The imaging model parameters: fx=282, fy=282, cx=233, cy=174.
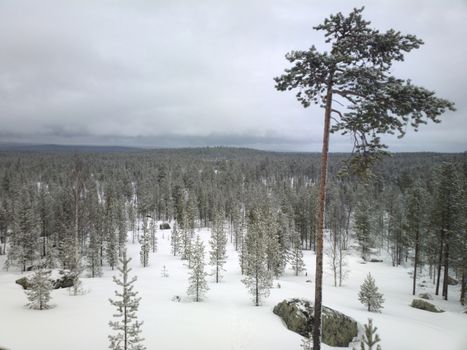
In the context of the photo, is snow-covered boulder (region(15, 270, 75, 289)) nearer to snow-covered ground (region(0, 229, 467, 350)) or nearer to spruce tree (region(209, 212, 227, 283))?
snow-covered ground (region(0, 229, 467, 350))

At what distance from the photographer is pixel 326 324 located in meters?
16.5

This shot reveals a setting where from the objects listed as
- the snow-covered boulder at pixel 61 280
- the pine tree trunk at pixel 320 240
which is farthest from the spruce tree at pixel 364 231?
the pine tree trunk at pixel 320 240

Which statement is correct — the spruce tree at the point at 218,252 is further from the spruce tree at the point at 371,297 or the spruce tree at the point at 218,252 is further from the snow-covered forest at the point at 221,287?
the spruce tree at the point at 371,297

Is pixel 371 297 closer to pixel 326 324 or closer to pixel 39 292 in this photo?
pixel 326 324

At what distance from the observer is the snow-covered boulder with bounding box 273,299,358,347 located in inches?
632

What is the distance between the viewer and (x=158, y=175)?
453 ft

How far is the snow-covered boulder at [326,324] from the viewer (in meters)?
16.1

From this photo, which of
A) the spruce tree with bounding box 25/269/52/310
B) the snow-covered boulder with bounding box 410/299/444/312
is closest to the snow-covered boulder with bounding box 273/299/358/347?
the spruce tree with bounding box 25/269/52/310

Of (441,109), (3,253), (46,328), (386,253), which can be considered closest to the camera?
(441,109)

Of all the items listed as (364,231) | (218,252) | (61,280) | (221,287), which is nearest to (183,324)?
(61,280)

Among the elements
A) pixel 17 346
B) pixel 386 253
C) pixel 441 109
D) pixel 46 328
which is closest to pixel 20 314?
pixel 46 328

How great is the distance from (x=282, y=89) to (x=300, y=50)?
1.57 meters

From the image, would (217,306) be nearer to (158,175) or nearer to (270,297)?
(270,297)

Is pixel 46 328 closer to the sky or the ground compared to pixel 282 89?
closer to the ground
